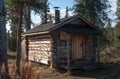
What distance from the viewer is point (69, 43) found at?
19297 mm

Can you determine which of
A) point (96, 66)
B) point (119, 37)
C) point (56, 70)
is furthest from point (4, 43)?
point (119, 37)

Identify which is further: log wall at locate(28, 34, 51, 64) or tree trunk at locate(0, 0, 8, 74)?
log wall at locate(28, 34, 51, 64)

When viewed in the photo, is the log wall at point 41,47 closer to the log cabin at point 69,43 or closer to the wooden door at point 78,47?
the log cabin at point 69,43

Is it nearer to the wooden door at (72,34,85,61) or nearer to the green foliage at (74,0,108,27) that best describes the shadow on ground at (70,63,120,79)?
the wooden door at (72,34,85,61)

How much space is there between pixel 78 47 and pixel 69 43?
1206 mm

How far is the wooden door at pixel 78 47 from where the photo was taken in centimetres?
1991

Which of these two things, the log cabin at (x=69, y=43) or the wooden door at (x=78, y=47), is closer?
the log cabin at (x=69, y=43)

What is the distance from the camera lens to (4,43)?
762cm

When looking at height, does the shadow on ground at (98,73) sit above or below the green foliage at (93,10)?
below

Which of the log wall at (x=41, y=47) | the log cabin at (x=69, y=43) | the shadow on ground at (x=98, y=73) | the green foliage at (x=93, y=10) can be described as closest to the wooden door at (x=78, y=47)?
the log cabin at (x=69, y=43)

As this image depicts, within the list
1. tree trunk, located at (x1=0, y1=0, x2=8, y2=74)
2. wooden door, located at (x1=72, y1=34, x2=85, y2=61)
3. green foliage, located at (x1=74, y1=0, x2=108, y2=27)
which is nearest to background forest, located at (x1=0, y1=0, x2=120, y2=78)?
green foliage, located at (x1=74, y1=0, x2=108, y2=27)

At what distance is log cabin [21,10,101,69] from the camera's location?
19000mm

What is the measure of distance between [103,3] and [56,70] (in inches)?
714

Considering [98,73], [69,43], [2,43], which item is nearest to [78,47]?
[69,43]
